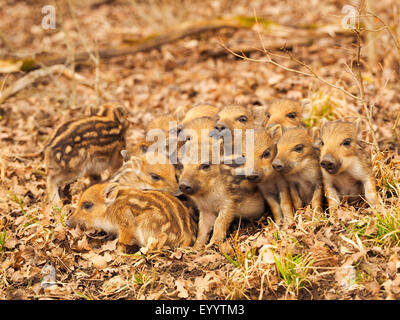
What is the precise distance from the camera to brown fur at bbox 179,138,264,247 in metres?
A: 5.52

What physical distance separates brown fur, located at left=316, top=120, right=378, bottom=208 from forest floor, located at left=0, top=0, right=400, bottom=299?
20 cm

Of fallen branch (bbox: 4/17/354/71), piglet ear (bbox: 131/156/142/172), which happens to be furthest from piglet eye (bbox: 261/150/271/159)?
fallen branch (bbox: 4/17/354/71)

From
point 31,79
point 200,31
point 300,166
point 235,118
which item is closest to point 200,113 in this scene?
point 235,118

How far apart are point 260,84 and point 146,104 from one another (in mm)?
2112

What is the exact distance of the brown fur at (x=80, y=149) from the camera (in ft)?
21.0

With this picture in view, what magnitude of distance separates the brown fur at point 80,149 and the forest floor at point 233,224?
35 cm

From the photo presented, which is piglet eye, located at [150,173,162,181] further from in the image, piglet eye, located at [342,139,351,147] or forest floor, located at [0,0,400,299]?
piglet eye, located at [342,139,351,147]

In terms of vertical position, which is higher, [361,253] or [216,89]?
[216,89]

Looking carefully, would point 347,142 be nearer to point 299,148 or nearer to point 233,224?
point 299,148

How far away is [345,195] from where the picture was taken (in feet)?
17.7

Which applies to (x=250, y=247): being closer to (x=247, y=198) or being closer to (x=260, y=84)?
(x=247, y=198)

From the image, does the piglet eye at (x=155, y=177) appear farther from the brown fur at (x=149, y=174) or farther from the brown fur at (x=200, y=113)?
the brown fur at (x=200, y=113)

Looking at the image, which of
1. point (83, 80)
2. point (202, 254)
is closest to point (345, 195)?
point (202, 254)
